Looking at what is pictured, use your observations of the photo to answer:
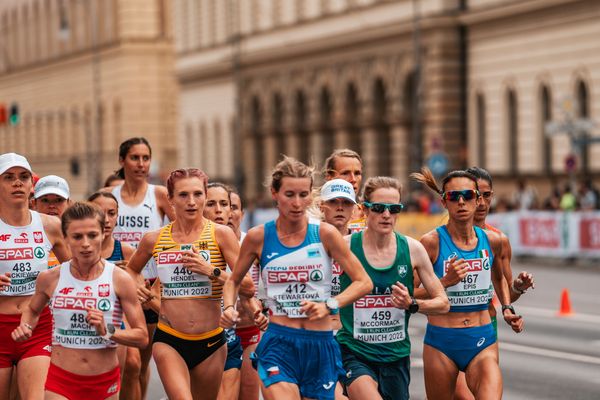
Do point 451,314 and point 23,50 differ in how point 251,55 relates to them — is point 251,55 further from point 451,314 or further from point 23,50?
point 451,314

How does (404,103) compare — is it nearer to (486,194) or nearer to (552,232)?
(552,232)

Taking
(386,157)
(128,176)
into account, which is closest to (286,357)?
(128,176)

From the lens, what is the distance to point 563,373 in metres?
17.4

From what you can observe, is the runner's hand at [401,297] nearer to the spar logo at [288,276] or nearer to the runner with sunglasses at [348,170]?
the spar logo at [288,276]

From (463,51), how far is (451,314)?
42.9 meters

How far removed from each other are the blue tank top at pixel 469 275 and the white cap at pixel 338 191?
733mm

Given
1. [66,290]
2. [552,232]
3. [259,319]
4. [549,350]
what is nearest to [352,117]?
[552,232]

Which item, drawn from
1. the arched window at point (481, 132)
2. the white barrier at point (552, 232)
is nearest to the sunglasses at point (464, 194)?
the white barrier at point (552, 232)

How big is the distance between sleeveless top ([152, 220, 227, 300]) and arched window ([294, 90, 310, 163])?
5401cm

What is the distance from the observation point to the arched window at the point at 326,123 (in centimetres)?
6323

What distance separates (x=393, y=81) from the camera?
5662 cm

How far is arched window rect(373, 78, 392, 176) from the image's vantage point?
58.8 m

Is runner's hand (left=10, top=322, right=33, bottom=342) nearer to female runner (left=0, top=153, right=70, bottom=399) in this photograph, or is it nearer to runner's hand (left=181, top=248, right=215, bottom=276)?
female runner (left=0, top=153, right=70, bottom=399)

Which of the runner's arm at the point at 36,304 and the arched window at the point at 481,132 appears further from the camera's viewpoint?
the arched window at the point at 481,132
